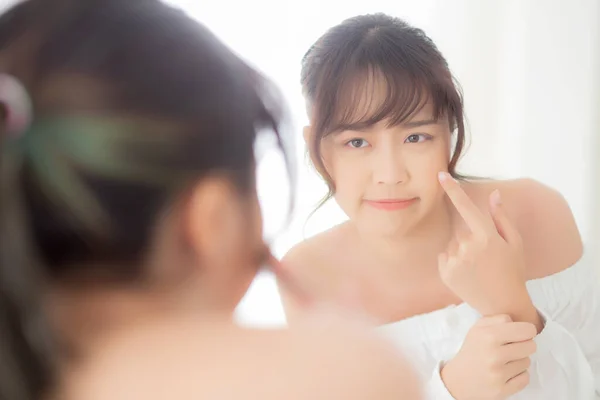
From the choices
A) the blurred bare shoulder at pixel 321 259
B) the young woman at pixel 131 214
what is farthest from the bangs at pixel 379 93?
the young woman at pixel 131 214

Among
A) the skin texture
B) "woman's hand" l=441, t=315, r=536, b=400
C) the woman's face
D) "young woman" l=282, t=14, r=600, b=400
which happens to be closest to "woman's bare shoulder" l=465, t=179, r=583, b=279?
"young woman" l=282, t=14, r=600, b=400

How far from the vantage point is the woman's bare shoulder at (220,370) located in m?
0.35

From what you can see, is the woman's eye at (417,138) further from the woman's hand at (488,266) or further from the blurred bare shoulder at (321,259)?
the blurred bare shoulder at (321,259)

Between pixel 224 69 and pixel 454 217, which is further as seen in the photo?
pixel 454 217

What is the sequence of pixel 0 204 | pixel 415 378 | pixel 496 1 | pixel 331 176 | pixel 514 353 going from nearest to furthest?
pixel 0 204, pixel 415 378, pixel 514 353, pixel 331 176, pixel 496 1

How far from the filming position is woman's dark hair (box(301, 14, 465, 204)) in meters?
0.70

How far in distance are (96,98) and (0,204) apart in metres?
0.08

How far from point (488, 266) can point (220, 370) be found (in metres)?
0.37

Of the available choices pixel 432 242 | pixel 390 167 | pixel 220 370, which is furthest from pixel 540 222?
pixel 220 370

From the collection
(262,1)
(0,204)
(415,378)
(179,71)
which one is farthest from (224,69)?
(262,1)

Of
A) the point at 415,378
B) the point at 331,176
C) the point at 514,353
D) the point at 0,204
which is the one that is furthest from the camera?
the point at 331,176

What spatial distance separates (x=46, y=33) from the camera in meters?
0.32

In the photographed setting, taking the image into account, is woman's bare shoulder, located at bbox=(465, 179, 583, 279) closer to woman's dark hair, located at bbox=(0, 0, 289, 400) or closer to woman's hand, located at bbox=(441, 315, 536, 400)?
woman's hand, located at bbox=(441, 315, 536, 400)

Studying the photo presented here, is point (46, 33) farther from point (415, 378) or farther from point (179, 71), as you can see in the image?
point (415, 378)
